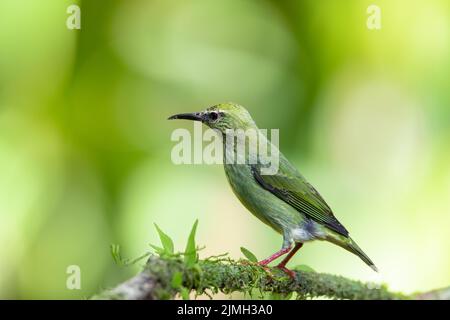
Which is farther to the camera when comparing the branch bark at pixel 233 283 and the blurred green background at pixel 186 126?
the blurred green background at pixel 186 126

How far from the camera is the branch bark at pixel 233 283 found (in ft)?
7.76

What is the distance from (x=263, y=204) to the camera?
4.72 metres

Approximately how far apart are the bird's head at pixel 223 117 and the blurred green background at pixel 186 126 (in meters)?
0.63

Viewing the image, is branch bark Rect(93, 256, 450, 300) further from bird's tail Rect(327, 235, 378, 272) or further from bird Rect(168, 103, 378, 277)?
bird's tail Rect(327, 235, 378, 272)

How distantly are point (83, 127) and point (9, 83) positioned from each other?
90cm

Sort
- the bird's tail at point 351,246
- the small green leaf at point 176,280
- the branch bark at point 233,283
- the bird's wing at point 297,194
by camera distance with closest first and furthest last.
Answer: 1. the branch bark at point 233,283
2. the small green leaf at point 176,280
3. the bird's tail at point 351,246
4. the bird's wing at point 297,194

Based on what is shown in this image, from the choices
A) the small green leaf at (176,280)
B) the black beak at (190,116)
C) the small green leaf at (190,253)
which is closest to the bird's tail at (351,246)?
the black beak at (190,116)

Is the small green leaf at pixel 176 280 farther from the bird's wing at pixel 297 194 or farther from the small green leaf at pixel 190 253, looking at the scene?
the bird's wing at pixel 297 194

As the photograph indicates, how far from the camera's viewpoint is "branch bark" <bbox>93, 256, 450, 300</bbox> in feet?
7.76

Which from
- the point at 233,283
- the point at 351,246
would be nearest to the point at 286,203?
the point at 351,246

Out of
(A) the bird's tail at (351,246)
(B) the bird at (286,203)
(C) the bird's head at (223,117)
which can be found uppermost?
(C) the bird's head at (223,117)

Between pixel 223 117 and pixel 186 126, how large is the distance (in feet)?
3.36

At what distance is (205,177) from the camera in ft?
19.4

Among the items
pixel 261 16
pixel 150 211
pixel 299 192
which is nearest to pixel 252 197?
pixel 299 192
